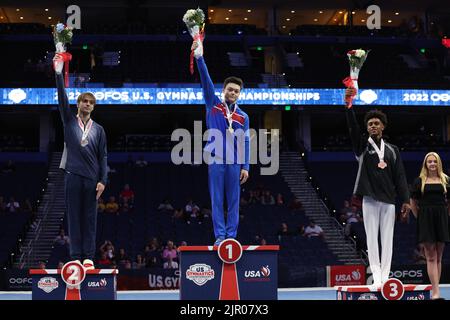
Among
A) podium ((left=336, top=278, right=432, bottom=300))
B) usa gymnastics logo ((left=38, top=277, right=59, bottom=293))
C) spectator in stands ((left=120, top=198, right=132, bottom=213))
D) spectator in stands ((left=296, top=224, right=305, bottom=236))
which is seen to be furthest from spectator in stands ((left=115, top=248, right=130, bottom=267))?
podium ((left=336, top=278, right=432, bottom=300))

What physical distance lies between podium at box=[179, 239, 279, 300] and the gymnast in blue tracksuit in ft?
1.40

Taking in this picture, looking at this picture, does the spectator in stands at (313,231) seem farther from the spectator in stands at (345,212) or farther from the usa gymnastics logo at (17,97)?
the usa gymnastics logo at (17,97)

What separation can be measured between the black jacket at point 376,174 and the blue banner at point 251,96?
1986 cm

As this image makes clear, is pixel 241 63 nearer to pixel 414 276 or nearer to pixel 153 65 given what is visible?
pixel 153 65

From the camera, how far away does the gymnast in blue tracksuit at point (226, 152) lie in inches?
339

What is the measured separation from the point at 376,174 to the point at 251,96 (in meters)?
21.3

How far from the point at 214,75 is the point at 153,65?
2.80 meters

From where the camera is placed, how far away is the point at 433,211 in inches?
361

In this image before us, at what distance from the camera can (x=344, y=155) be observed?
32156mm

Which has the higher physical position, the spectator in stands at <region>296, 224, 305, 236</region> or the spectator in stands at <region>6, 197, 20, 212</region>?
the spectator in stands at <region>6, 197, 20, 212</region>

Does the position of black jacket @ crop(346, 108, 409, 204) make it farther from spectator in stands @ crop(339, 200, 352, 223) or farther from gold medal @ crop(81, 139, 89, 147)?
spectator in stands @ crop(339, 200, 352, 223)

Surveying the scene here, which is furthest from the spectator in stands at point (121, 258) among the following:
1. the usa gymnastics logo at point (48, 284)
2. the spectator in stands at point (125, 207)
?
the usa gymnastics logo at point (48, 284)

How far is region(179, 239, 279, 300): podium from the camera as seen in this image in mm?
8086

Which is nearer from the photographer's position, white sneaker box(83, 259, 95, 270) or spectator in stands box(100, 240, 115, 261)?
white sneaker box(83, 259, 95, 270)
